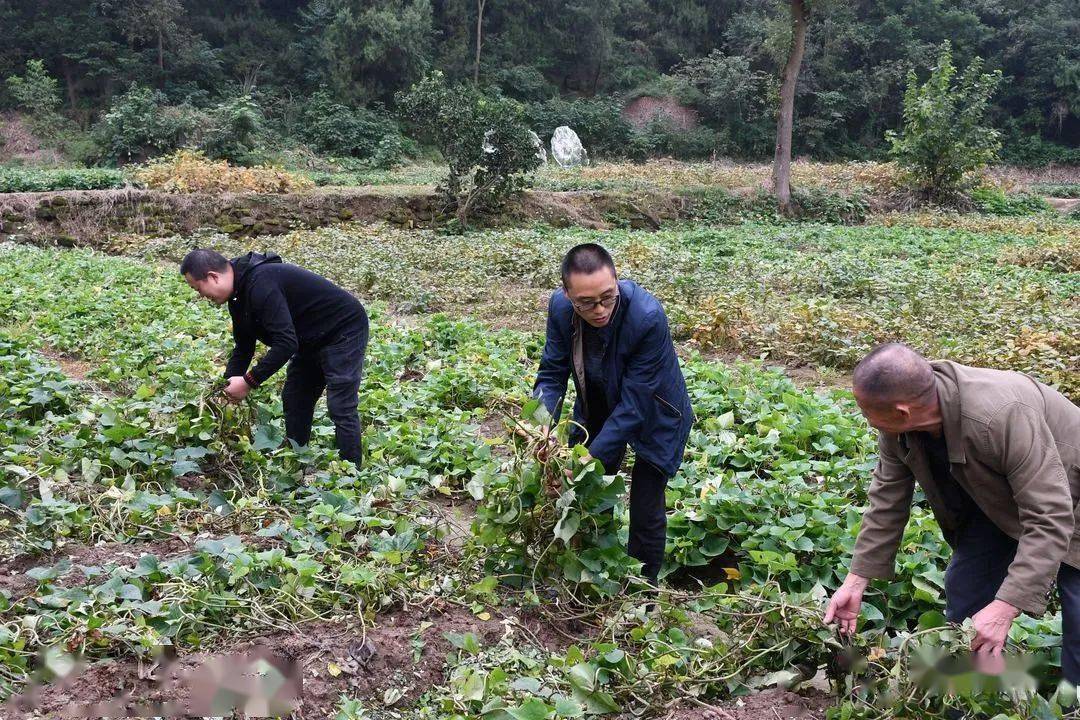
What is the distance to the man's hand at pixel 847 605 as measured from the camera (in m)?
2.64

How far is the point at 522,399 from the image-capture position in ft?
11.1

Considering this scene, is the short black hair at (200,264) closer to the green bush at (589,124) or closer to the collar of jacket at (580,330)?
the collar of jacket at (580,330)

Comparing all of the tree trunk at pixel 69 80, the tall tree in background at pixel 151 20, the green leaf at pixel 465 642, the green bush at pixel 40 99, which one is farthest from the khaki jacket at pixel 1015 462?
the tree trunk at pixel 69 80

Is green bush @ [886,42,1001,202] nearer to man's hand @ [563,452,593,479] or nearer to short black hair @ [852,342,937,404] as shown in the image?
man's hand @ [563,452,593,479]

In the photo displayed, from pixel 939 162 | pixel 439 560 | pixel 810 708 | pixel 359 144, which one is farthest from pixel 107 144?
pixel 810 708

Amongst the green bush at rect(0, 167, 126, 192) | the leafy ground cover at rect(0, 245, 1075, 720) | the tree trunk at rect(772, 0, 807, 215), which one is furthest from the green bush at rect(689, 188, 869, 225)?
the leafy ground cover at rect(0, 245, 1075, 720)

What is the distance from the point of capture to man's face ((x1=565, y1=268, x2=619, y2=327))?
3006 mm

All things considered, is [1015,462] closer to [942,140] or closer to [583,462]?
[583,462]

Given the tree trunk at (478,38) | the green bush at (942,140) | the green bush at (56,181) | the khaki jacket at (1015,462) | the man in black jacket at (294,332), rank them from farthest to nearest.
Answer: the tree trunk at (478,38) → the green bush at (942,140) → the green bush at (56,181) → the man in black jacket at (294,332) → the khaki jacket at (1015,462)

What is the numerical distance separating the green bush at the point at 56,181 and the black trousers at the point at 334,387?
13840mm

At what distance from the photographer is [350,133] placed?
28.0 meters

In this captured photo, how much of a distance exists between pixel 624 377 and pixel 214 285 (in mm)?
2088

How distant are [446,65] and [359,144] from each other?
8963 mm

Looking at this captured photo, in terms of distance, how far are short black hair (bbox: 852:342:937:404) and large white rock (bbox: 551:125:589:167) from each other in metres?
28.1
